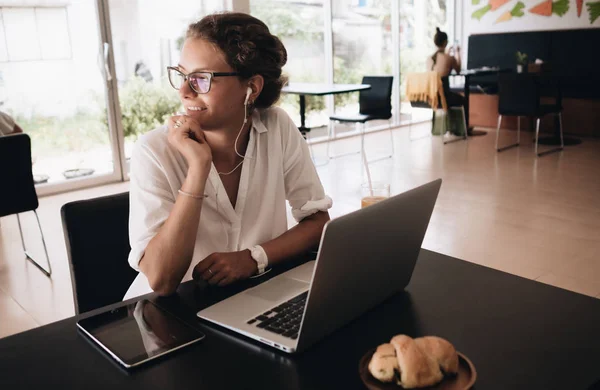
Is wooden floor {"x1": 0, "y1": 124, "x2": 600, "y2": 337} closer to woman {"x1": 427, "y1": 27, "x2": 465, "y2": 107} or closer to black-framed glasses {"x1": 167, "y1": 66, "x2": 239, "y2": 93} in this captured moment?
black-framed glasses {"x1": 167, "y1": 66, "x2": 239, "y2": 93}

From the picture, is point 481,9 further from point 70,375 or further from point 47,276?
point 70,375

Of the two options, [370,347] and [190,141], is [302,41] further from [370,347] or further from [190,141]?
[370,347]

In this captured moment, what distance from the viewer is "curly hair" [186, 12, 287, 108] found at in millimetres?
1365

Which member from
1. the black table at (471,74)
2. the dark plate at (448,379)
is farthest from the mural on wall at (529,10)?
the dark plate at (448,379)

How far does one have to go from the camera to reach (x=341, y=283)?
0.88 metres

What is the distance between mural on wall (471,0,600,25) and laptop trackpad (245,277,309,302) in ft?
24.6

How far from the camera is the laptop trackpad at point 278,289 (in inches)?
43.4

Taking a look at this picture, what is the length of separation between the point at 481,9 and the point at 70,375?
28.6ft

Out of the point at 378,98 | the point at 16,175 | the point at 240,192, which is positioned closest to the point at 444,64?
the point at 378,98

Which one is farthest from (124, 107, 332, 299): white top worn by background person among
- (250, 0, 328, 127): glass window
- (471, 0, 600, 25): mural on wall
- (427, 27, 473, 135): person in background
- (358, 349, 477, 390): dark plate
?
(471, 0, 600, 25): mural on wall

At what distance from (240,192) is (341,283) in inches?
25.9

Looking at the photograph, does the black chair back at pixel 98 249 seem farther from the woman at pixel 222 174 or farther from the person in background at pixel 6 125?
the person in background at pixel 6 125

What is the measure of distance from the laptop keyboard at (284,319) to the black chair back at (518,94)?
5508 mm

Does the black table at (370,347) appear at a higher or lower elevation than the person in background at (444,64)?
lower
